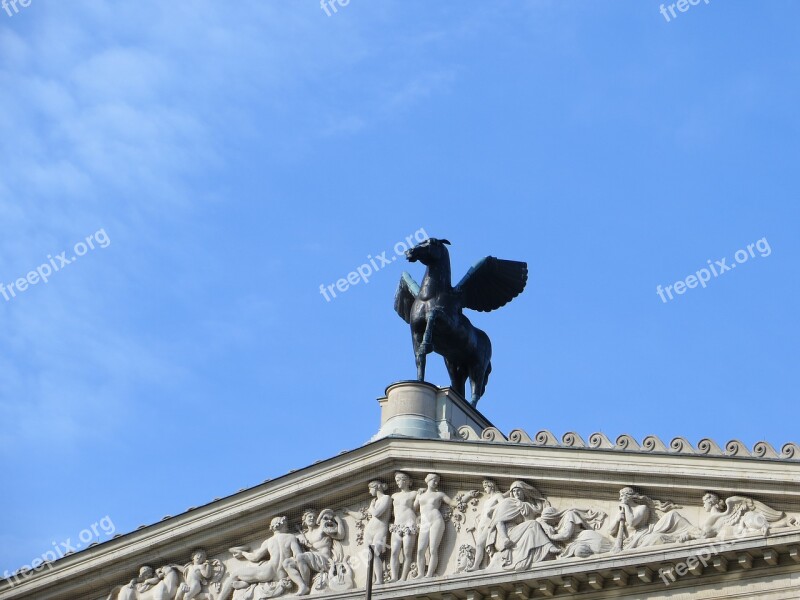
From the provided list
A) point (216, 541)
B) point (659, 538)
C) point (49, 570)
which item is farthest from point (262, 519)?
point (659, 538)

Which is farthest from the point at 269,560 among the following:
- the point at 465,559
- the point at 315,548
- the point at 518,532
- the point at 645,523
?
the point at 645,523

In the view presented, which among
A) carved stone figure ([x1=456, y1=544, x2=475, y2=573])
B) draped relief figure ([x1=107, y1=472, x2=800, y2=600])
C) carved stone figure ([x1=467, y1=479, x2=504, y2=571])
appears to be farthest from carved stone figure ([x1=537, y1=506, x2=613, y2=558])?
carved stone figure ([x1=456, y1=544, x2=475, y2=573])

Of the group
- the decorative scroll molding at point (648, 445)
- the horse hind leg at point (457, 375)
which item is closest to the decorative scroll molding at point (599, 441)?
the decorative scroll molding at point (648, 445)

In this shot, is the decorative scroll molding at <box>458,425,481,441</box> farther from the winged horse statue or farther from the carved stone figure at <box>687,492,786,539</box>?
the carved stone figure at <box>687,492,786,539</box>

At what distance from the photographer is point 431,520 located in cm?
3441

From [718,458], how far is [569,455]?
2574mm

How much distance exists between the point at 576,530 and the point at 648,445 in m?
1.81

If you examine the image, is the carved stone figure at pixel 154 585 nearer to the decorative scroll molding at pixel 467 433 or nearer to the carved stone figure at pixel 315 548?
the carved stone figure at pixel 315 548

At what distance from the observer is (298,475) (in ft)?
117

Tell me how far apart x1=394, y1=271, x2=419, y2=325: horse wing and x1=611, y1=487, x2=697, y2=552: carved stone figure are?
7.45 m

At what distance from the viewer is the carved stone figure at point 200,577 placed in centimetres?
3594

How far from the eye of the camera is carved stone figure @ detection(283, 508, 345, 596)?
35.0 meters

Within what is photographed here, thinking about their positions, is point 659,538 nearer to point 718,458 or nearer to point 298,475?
point 718,458

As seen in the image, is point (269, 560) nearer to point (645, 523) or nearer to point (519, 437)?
point (519, 437)
